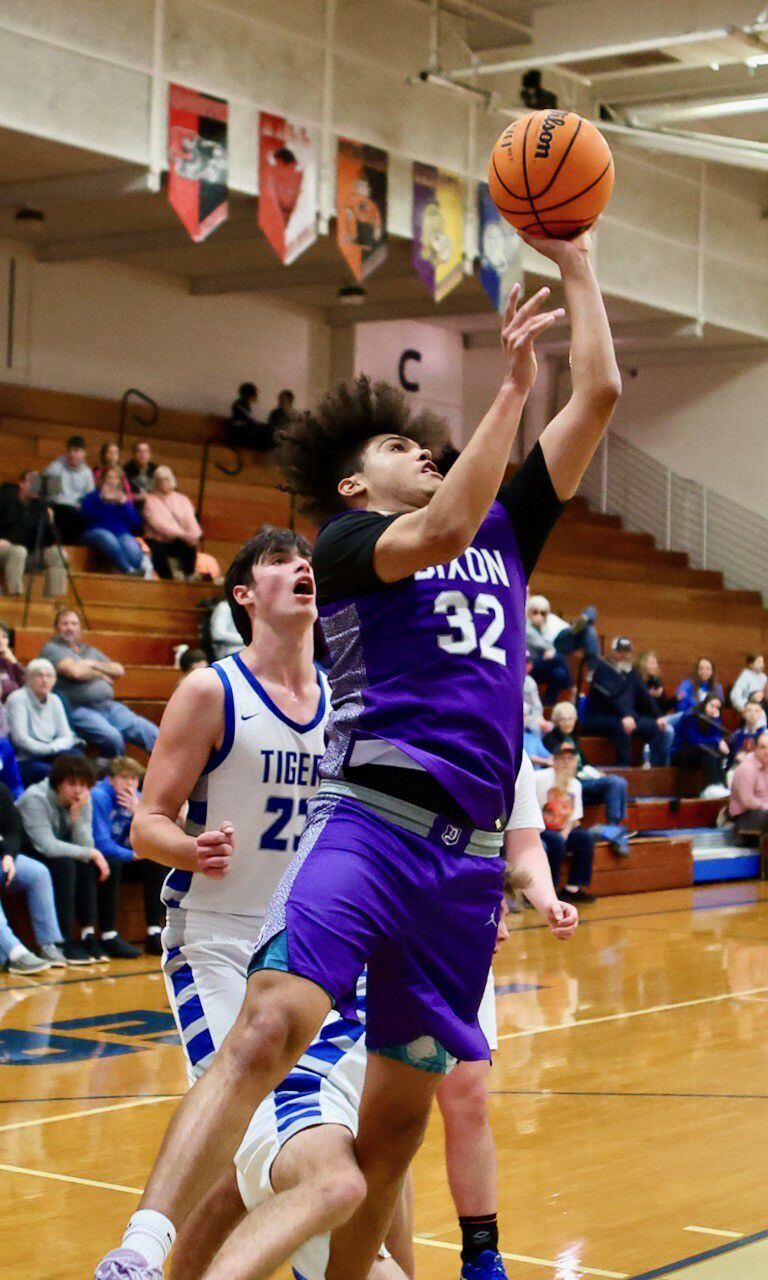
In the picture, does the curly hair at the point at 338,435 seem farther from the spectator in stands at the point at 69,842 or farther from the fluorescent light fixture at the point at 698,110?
the fluorescent light fixture at the point at 698,110

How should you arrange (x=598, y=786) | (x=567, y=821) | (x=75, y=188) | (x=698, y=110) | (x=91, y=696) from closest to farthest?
1. (x=91, y=696)
2. (x=567, y=821)
3. (x=598, y=786)
4. (x=75, y=188)
5. (x=698, y=110)

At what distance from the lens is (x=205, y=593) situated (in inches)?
591

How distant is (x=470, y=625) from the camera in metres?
3.19

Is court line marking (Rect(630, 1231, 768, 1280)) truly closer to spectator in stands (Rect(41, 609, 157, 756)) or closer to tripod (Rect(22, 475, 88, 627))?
spectator in stands (Rect(41, 609, 157, 756))

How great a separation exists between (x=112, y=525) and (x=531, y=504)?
11685mm

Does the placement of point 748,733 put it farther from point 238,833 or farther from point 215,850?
point 215,850

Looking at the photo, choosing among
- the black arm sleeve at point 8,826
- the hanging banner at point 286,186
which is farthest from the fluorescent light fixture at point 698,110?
the black arm sleeve at point 8,826

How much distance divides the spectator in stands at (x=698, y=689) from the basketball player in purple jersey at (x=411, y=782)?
1454 centimetres

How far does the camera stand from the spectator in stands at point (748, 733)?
1666cm

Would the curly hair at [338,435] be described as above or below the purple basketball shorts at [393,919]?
above

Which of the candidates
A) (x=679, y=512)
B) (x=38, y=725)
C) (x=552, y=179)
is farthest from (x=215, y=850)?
(x=679, y=512)

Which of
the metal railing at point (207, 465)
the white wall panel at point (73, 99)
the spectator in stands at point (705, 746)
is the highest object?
the white wall panel at point (73, 99)

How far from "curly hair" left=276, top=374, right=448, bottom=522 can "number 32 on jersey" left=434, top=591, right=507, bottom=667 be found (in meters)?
0.40

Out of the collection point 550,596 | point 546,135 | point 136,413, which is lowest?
point 550,596
